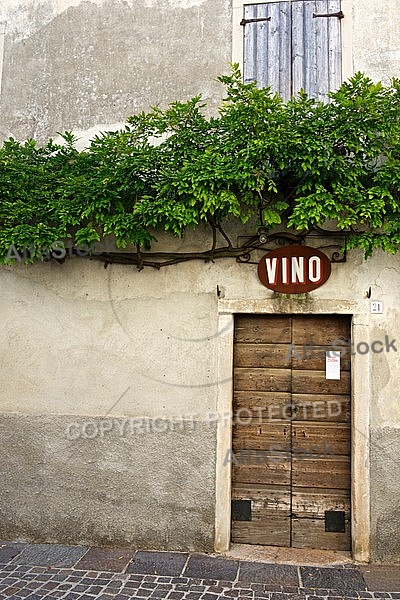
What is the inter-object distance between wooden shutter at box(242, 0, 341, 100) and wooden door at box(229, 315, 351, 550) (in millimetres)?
2234

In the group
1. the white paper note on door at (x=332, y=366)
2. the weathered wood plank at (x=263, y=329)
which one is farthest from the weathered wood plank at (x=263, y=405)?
the weathered wood plank at (x=263, y=329)

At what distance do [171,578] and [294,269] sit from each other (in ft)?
9.19

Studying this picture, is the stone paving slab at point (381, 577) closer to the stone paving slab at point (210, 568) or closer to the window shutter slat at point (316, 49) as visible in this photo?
the stone paving slab at point (210, 568)

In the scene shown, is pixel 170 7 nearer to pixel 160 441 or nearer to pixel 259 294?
pixel 259 294

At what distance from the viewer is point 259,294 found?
16.7 ft

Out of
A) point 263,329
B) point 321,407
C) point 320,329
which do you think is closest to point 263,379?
point 263,329

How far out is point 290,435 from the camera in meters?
5.07

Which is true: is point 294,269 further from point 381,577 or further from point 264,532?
point 381,577

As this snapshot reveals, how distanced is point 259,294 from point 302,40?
2506 mm

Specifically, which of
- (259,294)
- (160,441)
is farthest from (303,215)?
(160,441)

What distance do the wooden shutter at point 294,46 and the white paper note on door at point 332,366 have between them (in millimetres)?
2414

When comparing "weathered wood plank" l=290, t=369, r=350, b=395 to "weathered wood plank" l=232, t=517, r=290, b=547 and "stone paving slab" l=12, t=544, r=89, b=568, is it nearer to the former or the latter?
"weathered wood plank" l=232, t=517, r=290, b=547

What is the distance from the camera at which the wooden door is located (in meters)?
4.97

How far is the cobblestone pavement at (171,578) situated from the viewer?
13.7ft
